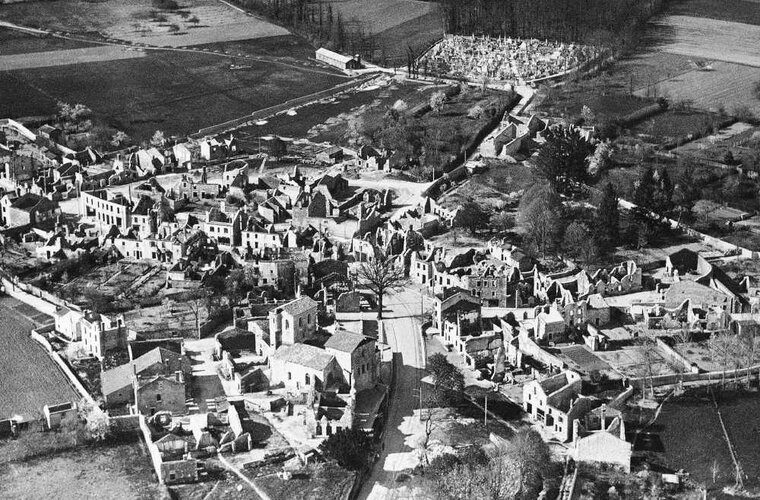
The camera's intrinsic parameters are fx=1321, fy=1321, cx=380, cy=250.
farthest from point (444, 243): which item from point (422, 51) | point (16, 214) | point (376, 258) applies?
point (422, 51)

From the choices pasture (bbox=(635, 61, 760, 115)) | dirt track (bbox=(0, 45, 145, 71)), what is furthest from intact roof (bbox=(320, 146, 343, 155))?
dirt track (bbox=(0, 45, 145, 71))

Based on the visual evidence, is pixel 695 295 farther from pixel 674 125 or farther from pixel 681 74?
pixel 681 74

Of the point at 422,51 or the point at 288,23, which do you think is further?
the point at 288,23

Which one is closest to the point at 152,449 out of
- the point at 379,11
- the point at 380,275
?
the point at 380,275

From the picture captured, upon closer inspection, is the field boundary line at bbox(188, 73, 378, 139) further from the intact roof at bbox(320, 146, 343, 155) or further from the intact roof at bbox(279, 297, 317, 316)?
the intact roof at bbox(279, 297, 317, 316)

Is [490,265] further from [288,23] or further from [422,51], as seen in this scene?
[288,23]

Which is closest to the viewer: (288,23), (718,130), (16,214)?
(16,214)
